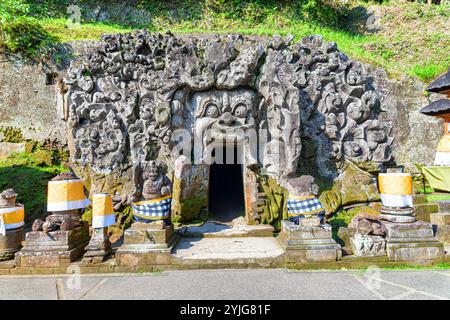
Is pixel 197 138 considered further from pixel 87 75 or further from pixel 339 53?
pixel 339 53

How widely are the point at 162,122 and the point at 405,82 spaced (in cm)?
1046

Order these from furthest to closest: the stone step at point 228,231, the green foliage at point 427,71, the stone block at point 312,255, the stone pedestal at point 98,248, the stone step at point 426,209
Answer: the green foliage at point 427,71 < the stone step at point 426,209 < the stone step at point 228,231 < the stone pedestal at point 98,248 < the stone block at point 312,255

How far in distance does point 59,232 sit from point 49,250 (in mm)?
385

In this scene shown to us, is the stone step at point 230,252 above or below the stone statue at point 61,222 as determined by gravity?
below

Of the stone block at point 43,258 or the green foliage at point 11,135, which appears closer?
the stone block at point 43,258

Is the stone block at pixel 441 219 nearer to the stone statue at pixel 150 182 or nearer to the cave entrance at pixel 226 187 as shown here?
the cave entrance at pixel 226 187

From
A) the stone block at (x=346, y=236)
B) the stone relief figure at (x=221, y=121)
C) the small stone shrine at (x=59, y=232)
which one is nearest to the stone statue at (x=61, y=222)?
the small stone shrine at (x=59, y=232)

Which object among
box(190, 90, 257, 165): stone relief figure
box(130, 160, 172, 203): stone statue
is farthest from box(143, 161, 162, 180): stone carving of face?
box(190, 90, 257, 165): stone relief figure

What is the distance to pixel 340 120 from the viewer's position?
10844mm

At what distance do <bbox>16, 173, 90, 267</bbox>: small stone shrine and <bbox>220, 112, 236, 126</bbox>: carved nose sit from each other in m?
4.31

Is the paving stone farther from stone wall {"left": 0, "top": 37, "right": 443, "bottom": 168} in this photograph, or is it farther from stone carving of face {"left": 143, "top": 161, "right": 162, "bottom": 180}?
stone wall {"left": 0, "top": 37, "right": 443, "bottom": 168}

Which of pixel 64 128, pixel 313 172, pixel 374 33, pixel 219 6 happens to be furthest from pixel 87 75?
pixel 374 33

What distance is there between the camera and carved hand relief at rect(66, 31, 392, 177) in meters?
9.30

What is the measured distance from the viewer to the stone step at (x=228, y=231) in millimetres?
8258
